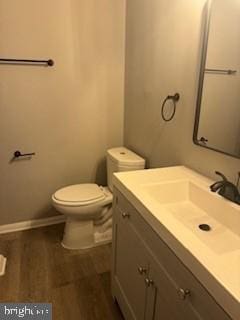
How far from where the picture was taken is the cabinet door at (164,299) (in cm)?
85

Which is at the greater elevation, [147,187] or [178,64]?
[178,64]

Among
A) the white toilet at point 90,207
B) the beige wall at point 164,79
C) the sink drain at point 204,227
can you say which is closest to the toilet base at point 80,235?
the white toilet at point 90,207

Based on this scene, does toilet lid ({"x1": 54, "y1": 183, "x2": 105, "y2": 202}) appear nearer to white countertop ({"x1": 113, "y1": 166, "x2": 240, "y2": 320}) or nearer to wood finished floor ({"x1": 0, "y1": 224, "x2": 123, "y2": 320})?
wood finished floor ({"x1": 0, "y1": 224, "x2": 123, "y2": 320})

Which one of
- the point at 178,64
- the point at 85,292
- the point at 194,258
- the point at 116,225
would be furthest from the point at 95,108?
the point at 194,258

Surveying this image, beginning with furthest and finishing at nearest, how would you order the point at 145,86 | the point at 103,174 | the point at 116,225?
the point at 103,174
the point at 145,86
the point at 116,225

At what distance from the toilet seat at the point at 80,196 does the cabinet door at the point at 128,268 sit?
57 cm

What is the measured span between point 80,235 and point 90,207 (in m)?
0.31

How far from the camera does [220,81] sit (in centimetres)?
137

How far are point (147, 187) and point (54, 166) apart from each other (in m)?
1.37

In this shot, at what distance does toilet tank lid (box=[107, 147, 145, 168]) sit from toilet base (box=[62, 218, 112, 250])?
0.60 metres

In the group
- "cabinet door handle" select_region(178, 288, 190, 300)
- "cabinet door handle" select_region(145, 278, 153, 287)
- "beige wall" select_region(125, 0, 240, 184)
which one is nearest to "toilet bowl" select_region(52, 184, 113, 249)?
"beige wall" select_region(125, 0, 240, 184)

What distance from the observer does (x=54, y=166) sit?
8.00 ft

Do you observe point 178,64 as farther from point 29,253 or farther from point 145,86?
point 29,253

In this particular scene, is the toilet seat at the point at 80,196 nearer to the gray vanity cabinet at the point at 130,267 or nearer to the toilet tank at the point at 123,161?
the toilet tank at the point at 123,161
